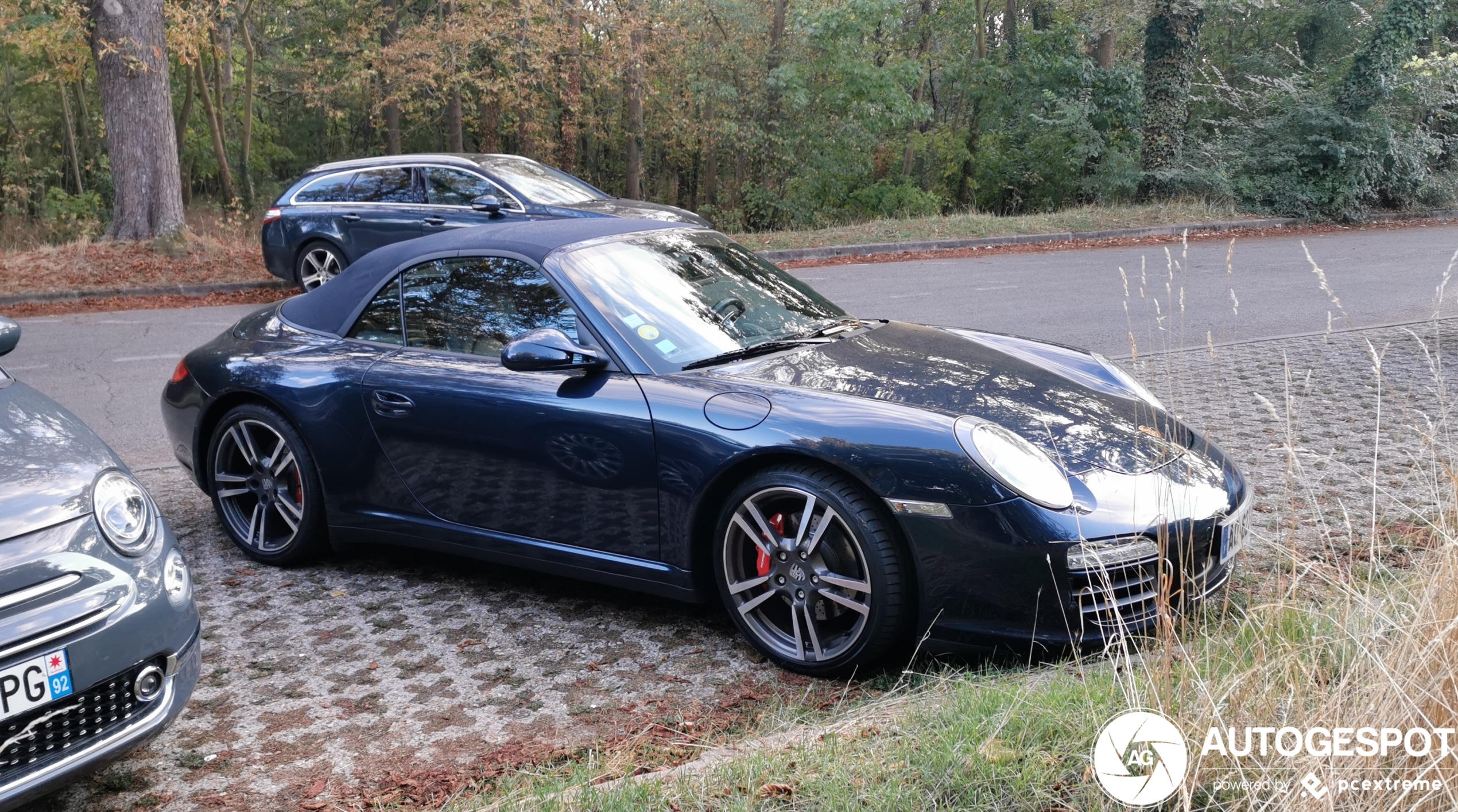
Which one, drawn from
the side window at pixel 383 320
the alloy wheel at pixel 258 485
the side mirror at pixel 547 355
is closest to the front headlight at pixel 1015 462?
the side mirror at pixel 547 355

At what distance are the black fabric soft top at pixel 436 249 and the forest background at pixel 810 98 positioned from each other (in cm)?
1359

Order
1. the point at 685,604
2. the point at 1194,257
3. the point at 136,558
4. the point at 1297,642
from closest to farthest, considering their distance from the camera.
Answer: the point at 1297,642 < the point at 136,558 < the point at 685,604 < the point at 1194,257

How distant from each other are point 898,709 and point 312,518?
285cm

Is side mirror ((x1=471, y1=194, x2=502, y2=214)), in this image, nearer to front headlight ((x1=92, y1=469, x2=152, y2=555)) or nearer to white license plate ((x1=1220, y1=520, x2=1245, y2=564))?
front headlight ((x1=92, y1=469, x2=152, y2=555))

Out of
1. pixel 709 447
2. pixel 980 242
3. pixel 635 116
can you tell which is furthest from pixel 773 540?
pixel 635 116

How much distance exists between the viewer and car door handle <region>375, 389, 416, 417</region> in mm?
4625

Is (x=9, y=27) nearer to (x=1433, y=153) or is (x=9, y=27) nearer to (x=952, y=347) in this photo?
(x=952, y=347)

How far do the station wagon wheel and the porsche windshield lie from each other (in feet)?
30.1

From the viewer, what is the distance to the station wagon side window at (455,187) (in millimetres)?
12609

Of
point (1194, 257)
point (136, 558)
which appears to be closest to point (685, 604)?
point (136, 558)

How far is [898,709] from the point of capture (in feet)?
10.8

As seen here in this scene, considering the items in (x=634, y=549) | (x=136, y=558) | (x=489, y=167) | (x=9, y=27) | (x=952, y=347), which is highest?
(x=9, y=27)

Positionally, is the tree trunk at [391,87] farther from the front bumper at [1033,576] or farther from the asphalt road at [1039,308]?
the front bumper at [1033,576]

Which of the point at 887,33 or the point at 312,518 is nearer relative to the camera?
the point at 312,518
